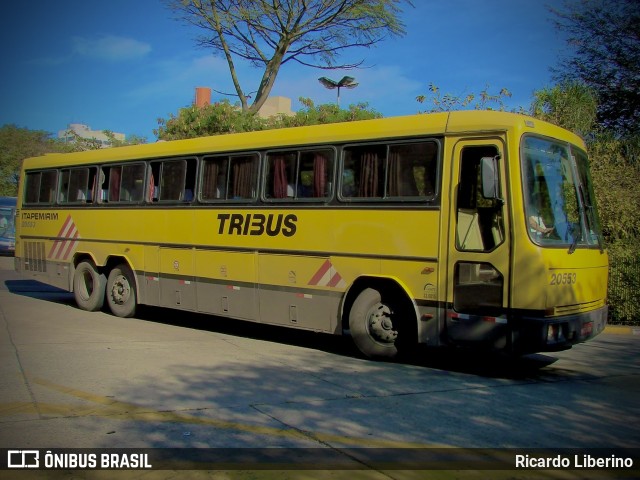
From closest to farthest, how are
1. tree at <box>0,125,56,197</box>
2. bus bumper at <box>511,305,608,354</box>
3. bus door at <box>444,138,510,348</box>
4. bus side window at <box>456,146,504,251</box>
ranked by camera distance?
bus bumper at <box>511,305,608,354</box> < bus door at <box>444,138,510,348</box> < bus side window at <box>456,146,504,251</box> < tree at <box>0,125,56,197</box>

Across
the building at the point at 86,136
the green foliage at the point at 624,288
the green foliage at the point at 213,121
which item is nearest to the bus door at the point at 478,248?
the green foliage at the point at 624,288

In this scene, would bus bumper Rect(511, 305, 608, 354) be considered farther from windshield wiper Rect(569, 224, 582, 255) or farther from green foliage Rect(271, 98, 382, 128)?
green foliage Rect(271, 98, 382, 128)

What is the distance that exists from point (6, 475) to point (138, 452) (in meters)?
0.91

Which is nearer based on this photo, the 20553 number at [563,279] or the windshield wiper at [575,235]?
the 20553 number at [563,279]

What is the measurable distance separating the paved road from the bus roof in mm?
3140

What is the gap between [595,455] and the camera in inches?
196

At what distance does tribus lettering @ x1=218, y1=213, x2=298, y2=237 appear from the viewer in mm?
9273

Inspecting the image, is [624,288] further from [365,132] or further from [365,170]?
[365,132]

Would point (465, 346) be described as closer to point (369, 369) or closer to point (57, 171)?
point (369, 369)

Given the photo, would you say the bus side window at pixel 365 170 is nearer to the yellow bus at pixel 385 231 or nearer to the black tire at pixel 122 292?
the yellow bus at pixel 385 231

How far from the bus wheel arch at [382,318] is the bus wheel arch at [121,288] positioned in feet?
17.3

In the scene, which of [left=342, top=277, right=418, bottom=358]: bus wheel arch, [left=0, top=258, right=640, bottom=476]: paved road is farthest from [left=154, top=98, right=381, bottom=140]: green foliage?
[left=342, top=277, right=418, bottom=358]: bus wheel arch

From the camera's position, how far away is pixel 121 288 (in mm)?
12289

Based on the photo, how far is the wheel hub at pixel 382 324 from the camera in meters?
8.30
